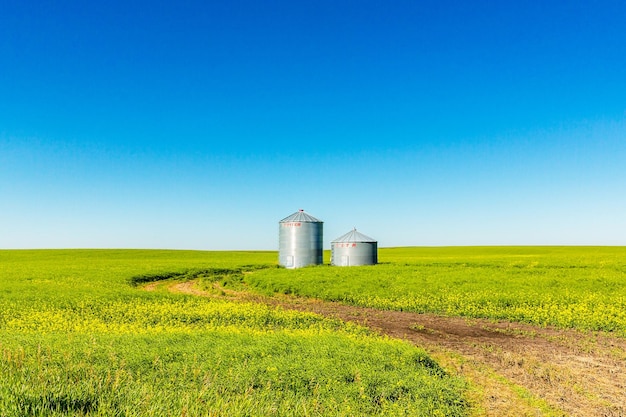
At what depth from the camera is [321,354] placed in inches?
385

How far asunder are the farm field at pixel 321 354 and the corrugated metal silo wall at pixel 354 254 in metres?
19.2

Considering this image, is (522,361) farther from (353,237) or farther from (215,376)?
(353,237)

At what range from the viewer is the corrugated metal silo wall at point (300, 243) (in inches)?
1747

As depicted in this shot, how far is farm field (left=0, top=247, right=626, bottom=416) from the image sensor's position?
678cm

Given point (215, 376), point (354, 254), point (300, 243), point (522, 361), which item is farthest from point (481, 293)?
point (300, 243)

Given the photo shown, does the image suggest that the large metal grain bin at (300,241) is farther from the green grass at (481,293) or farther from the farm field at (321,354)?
the farm field at (321,354)

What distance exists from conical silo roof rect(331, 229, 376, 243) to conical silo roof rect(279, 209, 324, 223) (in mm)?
3159

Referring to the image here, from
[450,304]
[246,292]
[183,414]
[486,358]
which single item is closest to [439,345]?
[486,358]

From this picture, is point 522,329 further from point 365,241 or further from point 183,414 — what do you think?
point 365,241

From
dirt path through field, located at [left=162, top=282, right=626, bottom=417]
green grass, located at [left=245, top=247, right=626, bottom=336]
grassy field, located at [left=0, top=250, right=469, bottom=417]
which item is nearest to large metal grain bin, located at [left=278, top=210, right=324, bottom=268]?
green grass, located at [left=245, top=247, right=626, bottom=336]

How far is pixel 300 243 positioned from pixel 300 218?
2782mm

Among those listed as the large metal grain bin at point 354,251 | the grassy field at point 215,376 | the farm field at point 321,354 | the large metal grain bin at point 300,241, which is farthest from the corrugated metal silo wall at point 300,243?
the grassy field at point 215,376

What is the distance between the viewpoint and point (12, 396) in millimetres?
4848

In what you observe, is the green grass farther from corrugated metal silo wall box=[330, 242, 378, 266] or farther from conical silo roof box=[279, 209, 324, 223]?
conical silo roof box=[279, 209, 324, 223]
